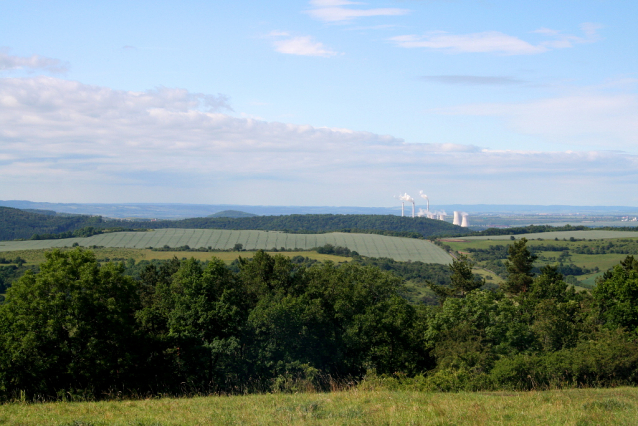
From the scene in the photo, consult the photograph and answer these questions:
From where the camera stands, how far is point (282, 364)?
29.2 metres

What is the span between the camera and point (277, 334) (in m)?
30.0

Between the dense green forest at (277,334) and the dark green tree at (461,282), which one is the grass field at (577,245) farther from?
the dense green forest at (277,334)

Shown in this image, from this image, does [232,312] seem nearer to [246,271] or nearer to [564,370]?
[246,271]

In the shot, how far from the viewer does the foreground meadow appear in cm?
1155

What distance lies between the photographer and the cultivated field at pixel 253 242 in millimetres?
145125

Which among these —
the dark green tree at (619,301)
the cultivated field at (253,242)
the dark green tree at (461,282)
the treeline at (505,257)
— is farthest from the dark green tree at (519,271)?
the cultivated field at (253,242)

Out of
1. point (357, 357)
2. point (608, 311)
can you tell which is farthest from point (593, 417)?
point (608, 311)

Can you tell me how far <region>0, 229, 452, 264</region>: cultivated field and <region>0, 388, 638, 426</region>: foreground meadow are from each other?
123 metres

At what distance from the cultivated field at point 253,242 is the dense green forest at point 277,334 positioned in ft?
334

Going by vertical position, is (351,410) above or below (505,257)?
above

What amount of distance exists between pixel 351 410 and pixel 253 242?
15205cm

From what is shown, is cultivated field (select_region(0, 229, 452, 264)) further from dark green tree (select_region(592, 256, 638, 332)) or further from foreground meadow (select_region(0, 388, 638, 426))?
foreground meadow (select_region(0, 388, 638, 426))

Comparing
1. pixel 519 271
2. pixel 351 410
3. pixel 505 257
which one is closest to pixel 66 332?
pixel 351 410

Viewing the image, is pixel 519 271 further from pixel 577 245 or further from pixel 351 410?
pixel 577 245
